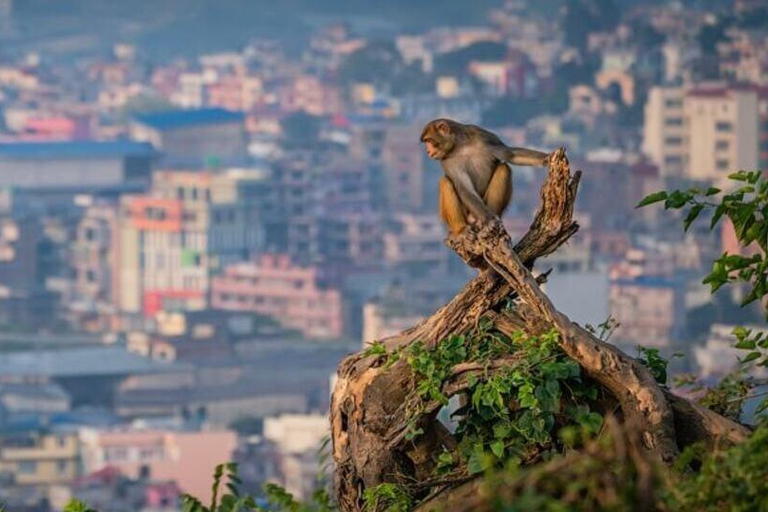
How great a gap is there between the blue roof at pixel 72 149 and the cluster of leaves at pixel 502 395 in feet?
146

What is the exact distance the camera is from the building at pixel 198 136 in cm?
4866

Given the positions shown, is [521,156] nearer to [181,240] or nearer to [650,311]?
[650,311]

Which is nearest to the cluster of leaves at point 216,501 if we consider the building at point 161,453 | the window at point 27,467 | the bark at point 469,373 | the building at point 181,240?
the bark at point 469,373

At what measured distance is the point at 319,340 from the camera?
1476 inches

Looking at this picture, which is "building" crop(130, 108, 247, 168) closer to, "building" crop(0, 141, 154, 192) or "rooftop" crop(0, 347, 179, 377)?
"building" crop(0, 141, 154, 192)

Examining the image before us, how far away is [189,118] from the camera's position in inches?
1957

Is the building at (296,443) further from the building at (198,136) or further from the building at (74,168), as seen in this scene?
the building at (198,136)

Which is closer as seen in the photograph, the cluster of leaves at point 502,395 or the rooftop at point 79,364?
the cluster of leaves at point 502,395

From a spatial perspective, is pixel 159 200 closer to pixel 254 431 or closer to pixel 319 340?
pixel 319 340

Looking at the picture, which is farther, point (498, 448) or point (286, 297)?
Answer: point (286, 297)

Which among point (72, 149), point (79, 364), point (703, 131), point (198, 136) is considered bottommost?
point (79, 364)

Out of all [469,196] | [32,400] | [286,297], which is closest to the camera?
[469,196]

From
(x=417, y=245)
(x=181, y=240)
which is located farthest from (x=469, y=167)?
(x=417, y=245)

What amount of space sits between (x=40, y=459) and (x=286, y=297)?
1111 cm
